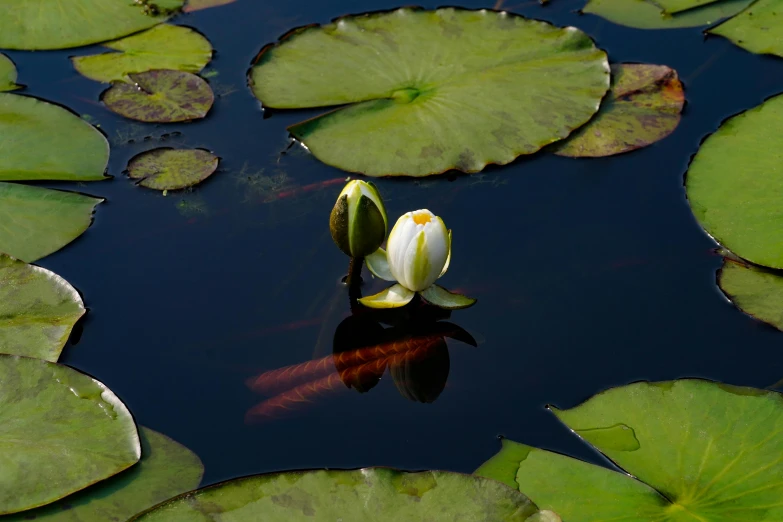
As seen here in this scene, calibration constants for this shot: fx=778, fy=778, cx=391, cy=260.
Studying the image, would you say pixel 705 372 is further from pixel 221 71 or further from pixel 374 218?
pixel 221 71

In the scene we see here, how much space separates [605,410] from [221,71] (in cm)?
278

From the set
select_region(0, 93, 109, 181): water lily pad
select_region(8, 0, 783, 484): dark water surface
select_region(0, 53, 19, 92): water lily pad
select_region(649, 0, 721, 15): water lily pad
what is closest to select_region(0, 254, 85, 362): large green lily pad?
select_region(8, 0, 783, 484): dark water surface

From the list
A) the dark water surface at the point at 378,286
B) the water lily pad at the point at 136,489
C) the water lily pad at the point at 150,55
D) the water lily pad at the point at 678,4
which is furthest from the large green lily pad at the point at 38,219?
the water lily pad at the point at 678,4

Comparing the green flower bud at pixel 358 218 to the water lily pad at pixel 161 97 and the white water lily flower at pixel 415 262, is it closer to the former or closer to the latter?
the white water lily flower at pixel 415 262

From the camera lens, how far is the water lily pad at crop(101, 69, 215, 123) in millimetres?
3895

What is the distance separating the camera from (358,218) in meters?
2.70

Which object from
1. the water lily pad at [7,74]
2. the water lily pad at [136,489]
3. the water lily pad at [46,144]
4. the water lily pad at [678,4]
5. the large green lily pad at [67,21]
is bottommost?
the water lily pad at [136,489]

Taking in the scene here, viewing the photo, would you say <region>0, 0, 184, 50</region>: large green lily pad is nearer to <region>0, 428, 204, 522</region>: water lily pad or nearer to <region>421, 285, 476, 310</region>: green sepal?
<region>421, 285, 476, 310</region>: green sepal

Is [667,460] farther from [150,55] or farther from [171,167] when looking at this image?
[150,55]

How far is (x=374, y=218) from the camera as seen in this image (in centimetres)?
272

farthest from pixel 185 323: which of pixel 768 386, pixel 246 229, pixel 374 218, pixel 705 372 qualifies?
pixel 768 386

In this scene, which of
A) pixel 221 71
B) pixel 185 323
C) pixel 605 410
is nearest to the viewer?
pixel 605 410

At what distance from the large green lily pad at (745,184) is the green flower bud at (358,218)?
138 cm

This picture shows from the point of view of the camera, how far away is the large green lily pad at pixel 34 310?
2.70 metres
